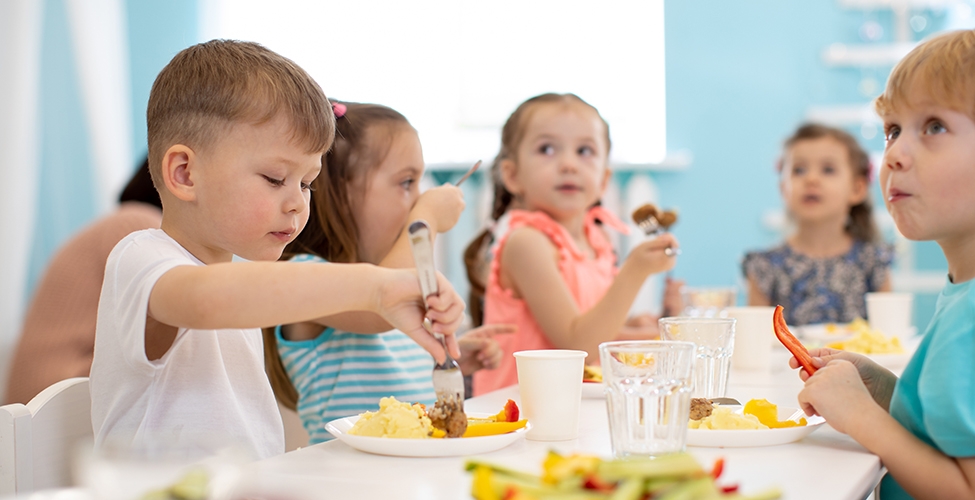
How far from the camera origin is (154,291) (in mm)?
834

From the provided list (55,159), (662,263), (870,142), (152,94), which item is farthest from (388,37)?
(152,94)

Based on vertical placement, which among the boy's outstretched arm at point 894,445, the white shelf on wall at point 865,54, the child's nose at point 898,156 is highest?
the white shelf on wall at point 865,54

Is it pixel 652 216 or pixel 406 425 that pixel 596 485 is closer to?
pixel 406 425

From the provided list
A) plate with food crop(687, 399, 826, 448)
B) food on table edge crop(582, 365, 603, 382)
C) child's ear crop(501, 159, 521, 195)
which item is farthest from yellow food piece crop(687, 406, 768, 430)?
child's ear crop(501, 159, 521, 195)

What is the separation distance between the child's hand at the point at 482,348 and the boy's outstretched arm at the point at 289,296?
58cm

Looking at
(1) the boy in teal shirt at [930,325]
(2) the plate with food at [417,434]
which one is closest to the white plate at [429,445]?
(2) the plate with food at [417,434]

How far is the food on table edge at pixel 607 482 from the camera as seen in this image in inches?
20.8

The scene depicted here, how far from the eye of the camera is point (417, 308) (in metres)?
0.85

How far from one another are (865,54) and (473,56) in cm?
158

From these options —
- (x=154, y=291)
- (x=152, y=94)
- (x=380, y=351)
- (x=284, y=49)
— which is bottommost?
(x=380, y=351)

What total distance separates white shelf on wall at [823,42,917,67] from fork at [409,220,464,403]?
307 cm

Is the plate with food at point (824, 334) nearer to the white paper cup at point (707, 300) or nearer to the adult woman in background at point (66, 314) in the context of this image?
the white paper cup at point (707, 300)

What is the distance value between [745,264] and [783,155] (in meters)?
0.40

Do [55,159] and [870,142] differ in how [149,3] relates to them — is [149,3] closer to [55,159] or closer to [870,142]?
[55,159]
